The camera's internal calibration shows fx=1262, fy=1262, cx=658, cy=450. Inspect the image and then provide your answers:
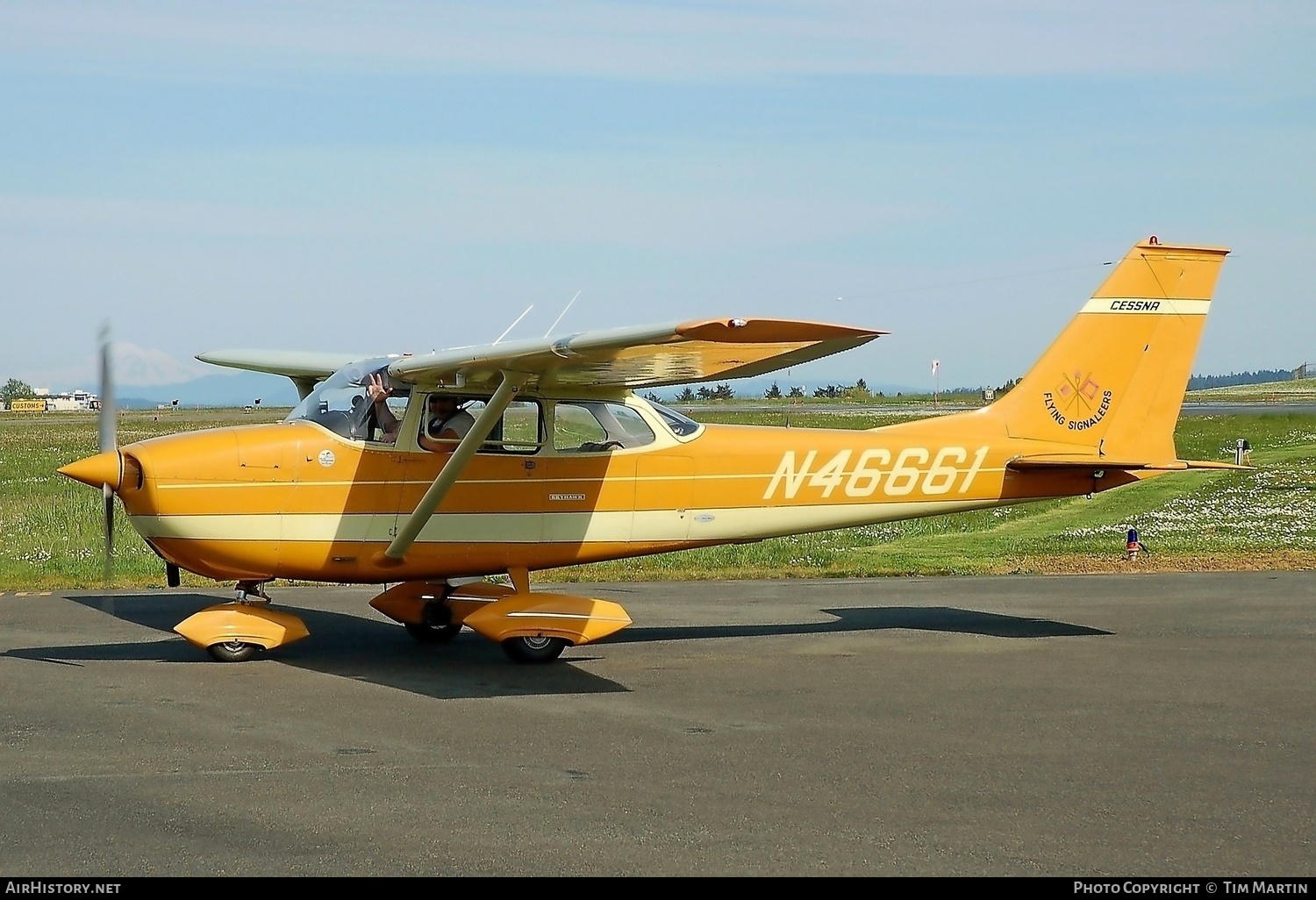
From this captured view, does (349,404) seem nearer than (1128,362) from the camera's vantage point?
Yes

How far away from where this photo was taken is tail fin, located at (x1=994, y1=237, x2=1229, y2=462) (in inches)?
471

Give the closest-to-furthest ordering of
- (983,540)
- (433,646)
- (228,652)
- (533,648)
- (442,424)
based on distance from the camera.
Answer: (228,652), (533,648), (442,424), (433,646), (983,540)

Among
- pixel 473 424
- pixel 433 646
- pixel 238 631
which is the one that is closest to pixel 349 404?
pixel 473 424

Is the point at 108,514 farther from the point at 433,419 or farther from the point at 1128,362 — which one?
the point at 1128,362

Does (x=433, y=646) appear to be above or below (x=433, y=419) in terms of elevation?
below

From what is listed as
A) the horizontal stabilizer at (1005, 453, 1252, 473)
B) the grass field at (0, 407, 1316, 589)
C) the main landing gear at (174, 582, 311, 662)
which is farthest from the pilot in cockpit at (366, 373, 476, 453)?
the grass field at (0, 407, 1316, 589)

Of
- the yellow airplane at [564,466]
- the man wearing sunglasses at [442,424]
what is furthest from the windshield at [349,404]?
the man wearing sunglasses at [442,424]

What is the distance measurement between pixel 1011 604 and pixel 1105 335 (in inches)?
113

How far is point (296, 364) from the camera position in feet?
41.8

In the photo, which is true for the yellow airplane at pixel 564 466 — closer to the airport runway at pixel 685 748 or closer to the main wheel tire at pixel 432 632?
the main wheel tire at pixel 432 632

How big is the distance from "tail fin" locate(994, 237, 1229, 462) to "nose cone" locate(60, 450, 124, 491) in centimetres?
788

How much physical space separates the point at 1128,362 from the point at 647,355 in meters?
5.48

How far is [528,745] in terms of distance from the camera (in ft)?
24.2
